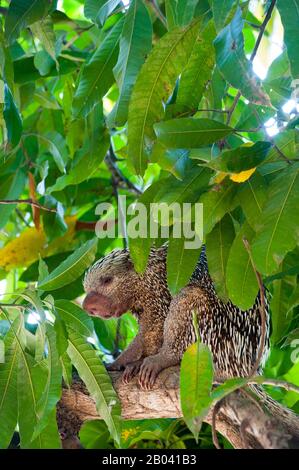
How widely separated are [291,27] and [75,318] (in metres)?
1.17

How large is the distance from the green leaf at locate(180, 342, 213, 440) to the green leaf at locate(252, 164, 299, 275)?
327 millimetres

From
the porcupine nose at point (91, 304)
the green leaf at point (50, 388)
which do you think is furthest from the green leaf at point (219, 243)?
the porcupine nose at point (91, 304)

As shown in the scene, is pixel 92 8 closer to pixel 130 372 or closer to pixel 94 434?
pixel 130 372

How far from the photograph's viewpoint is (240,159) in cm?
245

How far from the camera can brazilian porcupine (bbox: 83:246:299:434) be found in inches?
131

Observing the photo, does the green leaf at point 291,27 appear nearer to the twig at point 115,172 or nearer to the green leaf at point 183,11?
the green leaf at point 183,11

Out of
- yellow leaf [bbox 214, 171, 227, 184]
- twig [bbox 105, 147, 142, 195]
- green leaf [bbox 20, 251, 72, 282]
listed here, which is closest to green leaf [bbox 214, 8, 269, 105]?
yellow leaf [bbox 214, 171, 227, 184]

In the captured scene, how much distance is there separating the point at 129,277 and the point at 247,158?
1.41m

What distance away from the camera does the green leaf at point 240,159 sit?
2411 mm

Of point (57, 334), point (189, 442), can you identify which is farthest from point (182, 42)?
point (189, 442)

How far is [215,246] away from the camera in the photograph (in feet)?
9.59

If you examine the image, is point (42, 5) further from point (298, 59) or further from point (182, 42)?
point (298, 59)

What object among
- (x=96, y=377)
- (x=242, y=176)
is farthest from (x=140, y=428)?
(x=242, y=176)

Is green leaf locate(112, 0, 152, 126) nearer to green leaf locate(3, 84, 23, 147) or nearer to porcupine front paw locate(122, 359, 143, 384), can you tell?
green leaf locate(3, 84, 23, 147)
